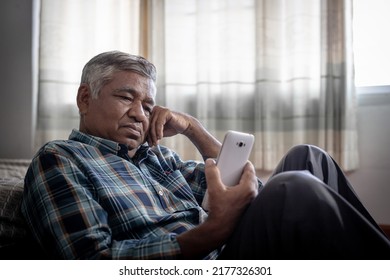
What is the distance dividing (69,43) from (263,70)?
94 cm

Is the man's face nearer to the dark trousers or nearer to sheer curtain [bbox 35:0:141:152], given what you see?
the dark trousers

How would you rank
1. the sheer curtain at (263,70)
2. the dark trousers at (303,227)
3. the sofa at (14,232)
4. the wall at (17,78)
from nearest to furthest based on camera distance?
the dark trousers at (303,227) < the sofa at (14,232) < the sheer curtain at (263,70) < the wall at (17,78)

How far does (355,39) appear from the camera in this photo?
1695 mm

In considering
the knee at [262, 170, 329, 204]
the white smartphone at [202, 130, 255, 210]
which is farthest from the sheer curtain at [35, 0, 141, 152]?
the knee at [262, 170, 329, 204]

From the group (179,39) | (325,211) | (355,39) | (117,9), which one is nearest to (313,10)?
(355,39)

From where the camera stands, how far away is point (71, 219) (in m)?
0.70

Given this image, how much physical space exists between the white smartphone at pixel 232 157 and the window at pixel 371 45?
115 centimetres

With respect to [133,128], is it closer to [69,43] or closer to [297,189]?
[297,189]

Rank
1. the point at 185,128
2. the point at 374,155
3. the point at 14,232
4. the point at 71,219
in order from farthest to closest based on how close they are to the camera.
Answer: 1. the point at 374,155
2. the point at 185,128
3. the point at 14,232
4. the point at 71,219

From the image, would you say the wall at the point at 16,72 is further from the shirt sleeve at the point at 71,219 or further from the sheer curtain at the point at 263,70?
the shirt sleeve at the point at 71,219

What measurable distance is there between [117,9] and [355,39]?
3.70 feet

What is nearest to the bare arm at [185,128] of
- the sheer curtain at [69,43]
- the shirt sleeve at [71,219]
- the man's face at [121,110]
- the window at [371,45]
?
the man's face at [121,110]

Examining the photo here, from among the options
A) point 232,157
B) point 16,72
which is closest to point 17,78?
point 16,72

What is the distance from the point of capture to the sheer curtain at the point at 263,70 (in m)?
1.63
